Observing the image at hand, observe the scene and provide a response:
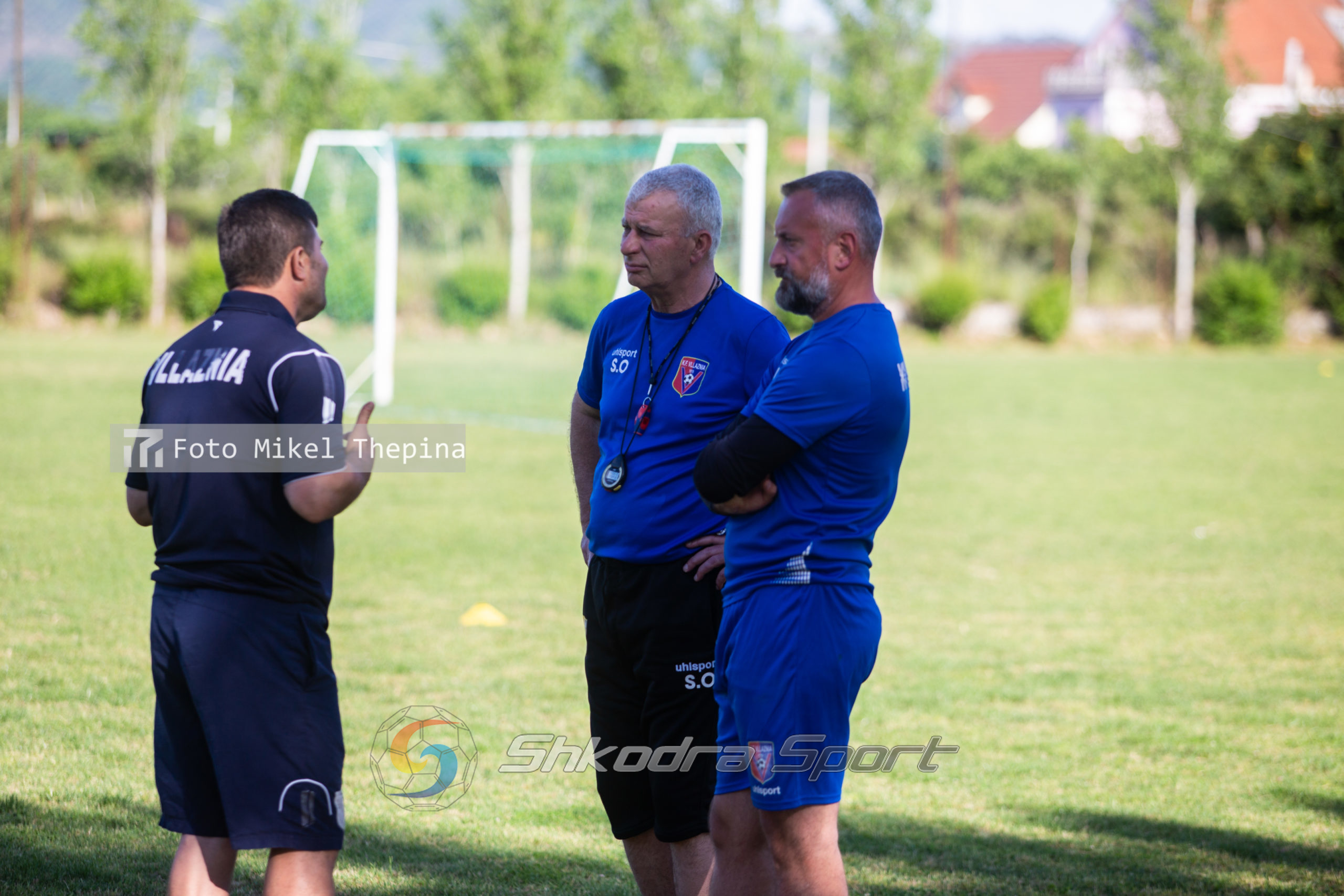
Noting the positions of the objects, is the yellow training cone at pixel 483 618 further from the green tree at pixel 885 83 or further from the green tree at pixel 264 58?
the green tree at pixel 885 83

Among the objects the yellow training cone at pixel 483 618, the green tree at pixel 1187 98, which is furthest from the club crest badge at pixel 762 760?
the green tree at pixel 1187 98

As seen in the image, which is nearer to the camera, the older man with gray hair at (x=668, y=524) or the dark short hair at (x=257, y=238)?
the dark short hair at (x=257, y=238)

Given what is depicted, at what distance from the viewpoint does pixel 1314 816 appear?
16.5 feet

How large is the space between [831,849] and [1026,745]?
346cm

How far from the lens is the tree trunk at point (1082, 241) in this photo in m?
39.3

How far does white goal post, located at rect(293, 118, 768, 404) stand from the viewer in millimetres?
13383

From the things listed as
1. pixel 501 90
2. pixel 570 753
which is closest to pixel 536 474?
pixel 570 753

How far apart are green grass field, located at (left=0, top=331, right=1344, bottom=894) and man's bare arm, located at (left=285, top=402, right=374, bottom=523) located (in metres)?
1.79

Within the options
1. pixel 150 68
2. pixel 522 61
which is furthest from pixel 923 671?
pixel 150 68

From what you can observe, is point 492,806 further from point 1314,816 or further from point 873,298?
point 1314,816

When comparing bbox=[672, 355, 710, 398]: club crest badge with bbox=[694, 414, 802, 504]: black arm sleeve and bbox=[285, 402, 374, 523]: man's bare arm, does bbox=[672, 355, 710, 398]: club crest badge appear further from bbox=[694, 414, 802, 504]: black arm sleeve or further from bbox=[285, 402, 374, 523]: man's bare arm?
bbox=[285, 402, 374, 523]: man's bare arm

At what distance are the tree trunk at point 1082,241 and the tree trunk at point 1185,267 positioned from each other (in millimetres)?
2752

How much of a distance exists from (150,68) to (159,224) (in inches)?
161

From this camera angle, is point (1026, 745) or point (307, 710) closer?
point (307, 710)
